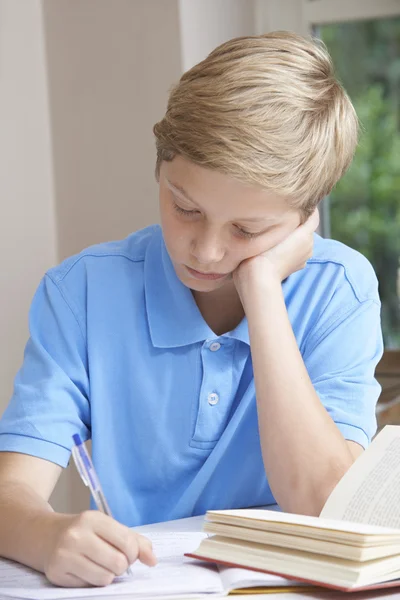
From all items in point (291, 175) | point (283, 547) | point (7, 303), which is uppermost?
point (291, 175)

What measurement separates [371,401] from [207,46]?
4.43 ft

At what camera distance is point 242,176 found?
43.3 inches

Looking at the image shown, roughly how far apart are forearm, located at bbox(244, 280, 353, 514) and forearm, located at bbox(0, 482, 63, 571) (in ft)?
1.05

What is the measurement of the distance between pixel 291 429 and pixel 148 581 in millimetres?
370

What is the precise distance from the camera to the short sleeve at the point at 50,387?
3.98ft

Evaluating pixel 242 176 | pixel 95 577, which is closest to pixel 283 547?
pixel 95 577

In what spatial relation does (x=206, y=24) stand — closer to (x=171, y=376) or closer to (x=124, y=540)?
(x=171, y=376)

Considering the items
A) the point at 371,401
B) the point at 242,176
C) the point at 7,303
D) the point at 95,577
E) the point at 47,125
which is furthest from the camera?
the point at 47,125

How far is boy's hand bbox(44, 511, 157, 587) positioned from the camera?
85cm

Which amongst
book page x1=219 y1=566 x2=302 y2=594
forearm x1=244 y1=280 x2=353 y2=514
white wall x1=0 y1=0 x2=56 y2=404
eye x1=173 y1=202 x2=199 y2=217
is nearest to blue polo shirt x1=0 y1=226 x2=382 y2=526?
forearm x1=244 y1=280 x2=353 y2=514

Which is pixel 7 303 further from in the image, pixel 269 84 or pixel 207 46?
pixel 269 84

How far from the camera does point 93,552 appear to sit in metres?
0.86

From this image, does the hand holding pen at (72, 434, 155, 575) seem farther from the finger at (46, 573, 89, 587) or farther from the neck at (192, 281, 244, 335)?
the neck at (192, 281, 244, 335)

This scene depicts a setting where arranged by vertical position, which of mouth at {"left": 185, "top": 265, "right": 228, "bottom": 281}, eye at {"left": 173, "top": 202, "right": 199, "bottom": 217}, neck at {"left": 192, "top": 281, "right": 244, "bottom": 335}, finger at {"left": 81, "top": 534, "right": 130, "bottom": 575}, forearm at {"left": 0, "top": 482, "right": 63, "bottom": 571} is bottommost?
forearm at {"left": 0, "top": 482, "right": 63, "bottom": 571}
